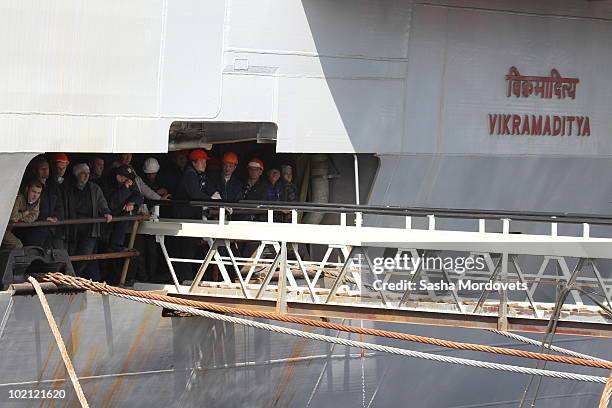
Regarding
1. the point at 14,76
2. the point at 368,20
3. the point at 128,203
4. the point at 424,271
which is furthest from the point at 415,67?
the point at 14,76

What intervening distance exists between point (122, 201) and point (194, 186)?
963 millimetres

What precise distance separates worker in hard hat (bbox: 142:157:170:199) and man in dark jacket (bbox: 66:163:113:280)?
1.07 m

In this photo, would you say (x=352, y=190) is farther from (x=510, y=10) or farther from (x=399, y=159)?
(x=510, y=10)

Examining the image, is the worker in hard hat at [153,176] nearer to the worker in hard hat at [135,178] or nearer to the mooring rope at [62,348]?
the worker in hard hat at [135,178]

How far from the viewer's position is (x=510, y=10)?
12938 millimetres

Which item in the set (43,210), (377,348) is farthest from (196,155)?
(377,348)

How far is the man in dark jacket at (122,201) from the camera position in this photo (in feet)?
36.8

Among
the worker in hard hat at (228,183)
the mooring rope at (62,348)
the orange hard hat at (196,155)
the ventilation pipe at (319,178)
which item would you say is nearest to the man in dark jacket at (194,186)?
the orange hard hat at (196,155)

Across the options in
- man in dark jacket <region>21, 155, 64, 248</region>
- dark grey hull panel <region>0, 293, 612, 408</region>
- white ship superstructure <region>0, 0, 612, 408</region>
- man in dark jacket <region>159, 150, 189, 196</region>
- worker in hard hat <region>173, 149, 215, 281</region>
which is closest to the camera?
dark grey hull panel <region>0, 293, 612, 408</region>

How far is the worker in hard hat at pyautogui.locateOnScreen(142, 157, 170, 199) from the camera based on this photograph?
12.1m

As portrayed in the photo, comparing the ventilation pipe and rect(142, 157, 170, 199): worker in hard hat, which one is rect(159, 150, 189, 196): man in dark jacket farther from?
the ventilation pipe

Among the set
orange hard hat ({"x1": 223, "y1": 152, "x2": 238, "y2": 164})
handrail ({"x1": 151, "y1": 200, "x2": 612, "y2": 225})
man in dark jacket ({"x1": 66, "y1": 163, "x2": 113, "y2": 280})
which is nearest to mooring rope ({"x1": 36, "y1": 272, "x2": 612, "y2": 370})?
man in dark jacket ({"x1": 66, "y1": 163, "x2": 113, "y2": 280})

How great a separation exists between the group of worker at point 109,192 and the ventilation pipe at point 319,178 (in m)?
0.27

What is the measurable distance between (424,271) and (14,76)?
4160 mm
